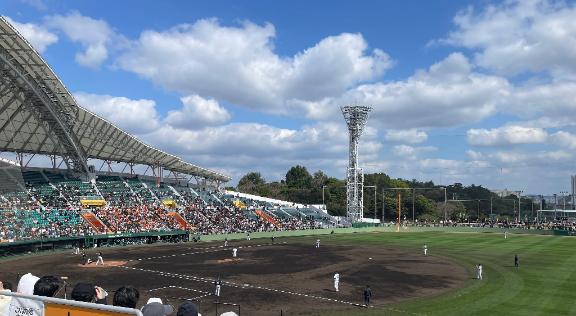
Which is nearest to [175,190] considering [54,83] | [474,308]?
[54,83]

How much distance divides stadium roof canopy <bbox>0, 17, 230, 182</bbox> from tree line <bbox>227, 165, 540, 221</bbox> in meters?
58.2

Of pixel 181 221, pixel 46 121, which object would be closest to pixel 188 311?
pixel 46 121

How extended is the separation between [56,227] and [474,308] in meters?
46.0

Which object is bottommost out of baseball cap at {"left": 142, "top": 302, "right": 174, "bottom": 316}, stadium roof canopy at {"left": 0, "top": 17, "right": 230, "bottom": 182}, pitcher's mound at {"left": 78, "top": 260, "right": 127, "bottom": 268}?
pitcher's mound at {"left": 78, "top": 260, "right": 127, "bottom": 268}

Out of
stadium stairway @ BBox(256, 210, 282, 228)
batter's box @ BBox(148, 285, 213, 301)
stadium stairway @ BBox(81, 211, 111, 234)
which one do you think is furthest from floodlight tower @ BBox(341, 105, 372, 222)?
batter's box @ BBox(148, 285, 213, 301)

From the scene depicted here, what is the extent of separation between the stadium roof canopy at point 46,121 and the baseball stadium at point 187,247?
201 mm

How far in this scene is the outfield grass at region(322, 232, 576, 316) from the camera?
26.2 m

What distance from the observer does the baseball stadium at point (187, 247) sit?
26.7m

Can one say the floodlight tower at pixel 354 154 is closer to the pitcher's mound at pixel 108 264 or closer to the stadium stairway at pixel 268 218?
the stadium stairway at pixel 268 218

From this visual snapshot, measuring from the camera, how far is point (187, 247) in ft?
192

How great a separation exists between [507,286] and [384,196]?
93818 millimetres

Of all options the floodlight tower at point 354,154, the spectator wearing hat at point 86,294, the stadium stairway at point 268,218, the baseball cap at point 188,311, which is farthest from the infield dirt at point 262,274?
the floodlight tower at point 354,154

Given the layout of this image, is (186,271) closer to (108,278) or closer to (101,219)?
(108,278)

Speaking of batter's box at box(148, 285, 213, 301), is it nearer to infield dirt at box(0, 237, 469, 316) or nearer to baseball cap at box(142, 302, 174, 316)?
infield dirt at box(0, 237, 469, 316)
